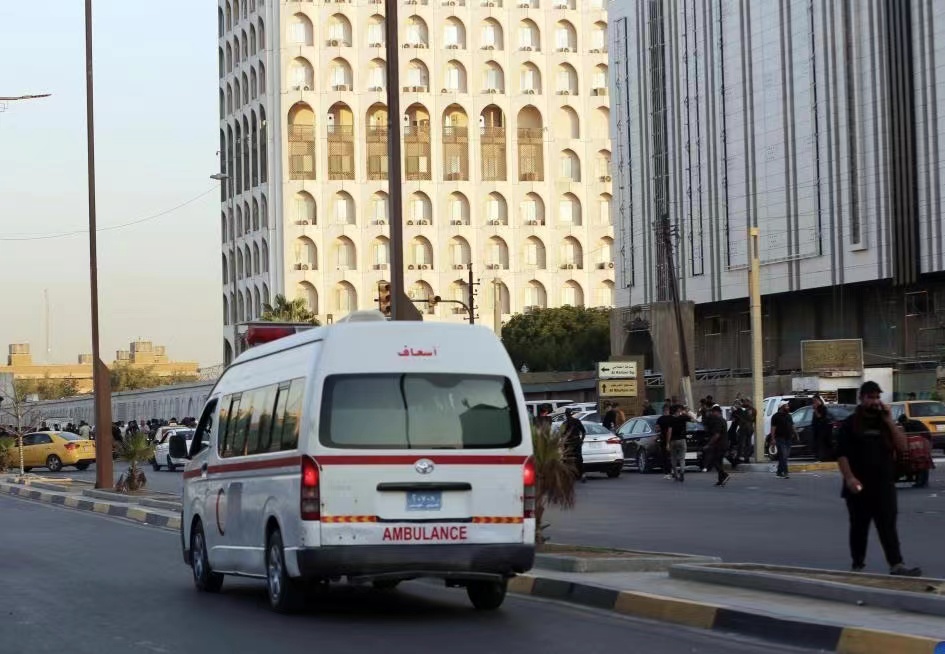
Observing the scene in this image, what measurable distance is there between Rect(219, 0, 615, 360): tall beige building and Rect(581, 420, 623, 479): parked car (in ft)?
263

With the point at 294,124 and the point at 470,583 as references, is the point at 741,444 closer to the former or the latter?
the point at 470,583

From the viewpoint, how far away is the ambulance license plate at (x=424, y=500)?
12367 mm

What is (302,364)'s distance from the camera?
12.8 metres

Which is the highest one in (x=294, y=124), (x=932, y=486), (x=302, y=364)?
(x=294, y=124)

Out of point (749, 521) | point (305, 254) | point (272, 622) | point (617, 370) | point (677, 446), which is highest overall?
point (305, 254)

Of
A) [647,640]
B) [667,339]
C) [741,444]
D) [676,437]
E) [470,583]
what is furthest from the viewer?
[667,339]

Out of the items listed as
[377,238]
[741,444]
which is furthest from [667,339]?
[741,444]

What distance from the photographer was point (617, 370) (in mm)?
62719

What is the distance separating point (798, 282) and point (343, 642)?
73088 mm

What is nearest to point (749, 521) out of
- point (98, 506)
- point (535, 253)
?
point (98, 506)

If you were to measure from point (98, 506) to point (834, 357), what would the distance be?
4336 cm

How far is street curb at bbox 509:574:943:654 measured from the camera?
9812 millimetres

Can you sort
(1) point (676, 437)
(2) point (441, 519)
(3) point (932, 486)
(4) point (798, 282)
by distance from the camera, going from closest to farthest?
(2) point (441, 519)
(3) point (932, 486)
(1) point (676, 437)
(4) point (798, 282)

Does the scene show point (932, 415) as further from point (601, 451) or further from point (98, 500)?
point (98, 500)
